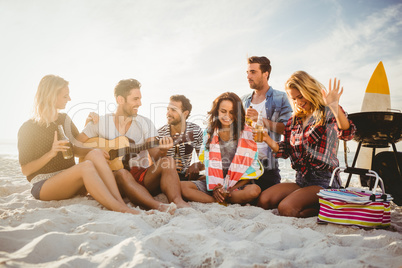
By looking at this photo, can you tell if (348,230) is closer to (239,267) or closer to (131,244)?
(239,267)

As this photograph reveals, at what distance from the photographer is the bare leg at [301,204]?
304 cm

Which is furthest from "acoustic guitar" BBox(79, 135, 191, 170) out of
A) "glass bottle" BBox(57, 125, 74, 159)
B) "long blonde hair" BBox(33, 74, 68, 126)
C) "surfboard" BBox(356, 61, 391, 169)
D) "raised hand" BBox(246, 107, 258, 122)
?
"surfboard" BBox(356, 61, 391, 169)

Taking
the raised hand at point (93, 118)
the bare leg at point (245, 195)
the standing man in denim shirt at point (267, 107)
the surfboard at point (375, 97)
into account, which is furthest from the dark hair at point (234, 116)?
the surfboard at point (375, 97)

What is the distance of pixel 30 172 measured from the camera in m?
3.11

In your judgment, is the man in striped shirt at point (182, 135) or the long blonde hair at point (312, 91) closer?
the long blonde hair at point (312, 91)

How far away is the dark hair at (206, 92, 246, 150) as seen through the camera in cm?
391

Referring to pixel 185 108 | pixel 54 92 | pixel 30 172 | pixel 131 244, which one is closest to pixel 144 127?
pixel 185 108

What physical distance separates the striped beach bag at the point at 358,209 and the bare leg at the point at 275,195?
2.83ft

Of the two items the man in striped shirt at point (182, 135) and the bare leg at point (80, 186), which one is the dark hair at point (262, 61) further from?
the bare leg at point (80, 186)

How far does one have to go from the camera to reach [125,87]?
161 inches

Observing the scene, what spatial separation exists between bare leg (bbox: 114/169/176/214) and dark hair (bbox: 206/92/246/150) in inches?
50.2

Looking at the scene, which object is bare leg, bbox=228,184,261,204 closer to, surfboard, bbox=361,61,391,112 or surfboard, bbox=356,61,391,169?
surfboard, bbox=356,61,391,169

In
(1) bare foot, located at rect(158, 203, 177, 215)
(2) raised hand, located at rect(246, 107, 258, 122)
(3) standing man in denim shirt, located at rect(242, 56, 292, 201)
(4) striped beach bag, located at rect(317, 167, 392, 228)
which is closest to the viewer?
(4) striped beach bag, located at rect(317, 167, 392, 228)

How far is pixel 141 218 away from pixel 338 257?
1722mm
